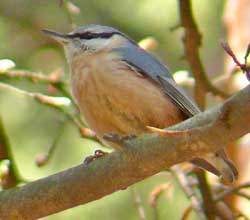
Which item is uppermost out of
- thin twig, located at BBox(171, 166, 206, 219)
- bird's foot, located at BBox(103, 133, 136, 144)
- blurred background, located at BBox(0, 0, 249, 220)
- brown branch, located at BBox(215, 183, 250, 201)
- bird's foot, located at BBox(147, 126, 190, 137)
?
bird's foot, located at BBox(147, 126, 190, 137)

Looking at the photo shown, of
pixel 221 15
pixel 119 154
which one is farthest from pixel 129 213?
pixel 119 154

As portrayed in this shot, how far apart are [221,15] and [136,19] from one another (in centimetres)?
66

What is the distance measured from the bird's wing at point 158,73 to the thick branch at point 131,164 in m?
0.93

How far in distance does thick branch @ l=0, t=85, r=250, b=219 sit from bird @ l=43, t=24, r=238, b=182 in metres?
0.72

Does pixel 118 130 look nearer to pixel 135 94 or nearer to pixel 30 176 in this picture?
pixel 135 94

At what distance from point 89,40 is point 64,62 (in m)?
1.53

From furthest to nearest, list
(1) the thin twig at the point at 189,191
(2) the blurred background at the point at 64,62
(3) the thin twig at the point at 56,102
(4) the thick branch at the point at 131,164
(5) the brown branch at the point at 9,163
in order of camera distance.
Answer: (2) the blurred background at the point at 64,62 < (1) the thin twig at the point at 189,191 < (3) the thin twig at the point at 56,102 < (5) the brown branch at the point at 9,163 < (4) the thick branch at the point at 131,164

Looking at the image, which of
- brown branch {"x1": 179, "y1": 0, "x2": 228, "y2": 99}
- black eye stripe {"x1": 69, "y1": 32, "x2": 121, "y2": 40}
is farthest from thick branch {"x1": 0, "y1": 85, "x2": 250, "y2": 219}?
black eye stripe {"x1": 69, "y1": 32, "x2": 121, "y2": 40}

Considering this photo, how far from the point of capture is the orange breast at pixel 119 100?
3.61 m

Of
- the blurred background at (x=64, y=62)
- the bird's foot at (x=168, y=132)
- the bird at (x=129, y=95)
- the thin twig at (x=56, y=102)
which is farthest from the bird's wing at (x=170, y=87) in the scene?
the bird's foot at (x=168, y=132)

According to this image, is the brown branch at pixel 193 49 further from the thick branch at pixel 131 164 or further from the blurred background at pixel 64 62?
the thick branch at pixel 131 164

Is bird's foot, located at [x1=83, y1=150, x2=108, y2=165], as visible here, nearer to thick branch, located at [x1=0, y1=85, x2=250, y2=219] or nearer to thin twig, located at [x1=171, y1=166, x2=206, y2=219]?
thick branch, located at [x1=0, y1=85, x2=250, y2=219]

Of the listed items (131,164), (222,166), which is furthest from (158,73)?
(131,164)

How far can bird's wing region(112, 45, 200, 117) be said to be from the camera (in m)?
3.70
